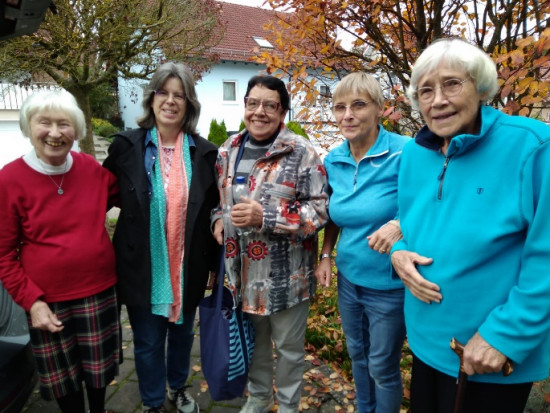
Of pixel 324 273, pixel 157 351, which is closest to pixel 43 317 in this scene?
pixel 157 351

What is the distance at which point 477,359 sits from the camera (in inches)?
52.1

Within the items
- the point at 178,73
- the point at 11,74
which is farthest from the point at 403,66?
the point at 11,74

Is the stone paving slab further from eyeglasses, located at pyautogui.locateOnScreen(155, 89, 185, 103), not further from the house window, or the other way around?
the house window

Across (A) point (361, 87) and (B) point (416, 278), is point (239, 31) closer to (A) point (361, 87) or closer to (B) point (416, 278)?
(A) point (361, 87)

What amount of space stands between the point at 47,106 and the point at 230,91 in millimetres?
18722

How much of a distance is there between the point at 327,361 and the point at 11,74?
6.59 metres

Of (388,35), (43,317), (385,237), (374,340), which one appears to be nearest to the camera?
(385,237)

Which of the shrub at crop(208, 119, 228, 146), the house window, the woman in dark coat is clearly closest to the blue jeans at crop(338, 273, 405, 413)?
the woman in dark coat

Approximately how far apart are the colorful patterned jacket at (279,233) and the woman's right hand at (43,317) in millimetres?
954

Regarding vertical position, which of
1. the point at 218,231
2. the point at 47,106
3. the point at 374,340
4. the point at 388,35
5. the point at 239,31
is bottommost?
the point at 374,340

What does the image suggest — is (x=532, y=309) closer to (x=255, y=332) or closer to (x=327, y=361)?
(x=255, y=332)

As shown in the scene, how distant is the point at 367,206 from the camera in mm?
2023

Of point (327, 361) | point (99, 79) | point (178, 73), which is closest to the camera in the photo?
point (178, 73)

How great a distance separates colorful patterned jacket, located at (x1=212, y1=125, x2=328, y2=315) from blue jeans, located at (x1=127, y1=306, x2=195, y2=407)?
1.94 feet
